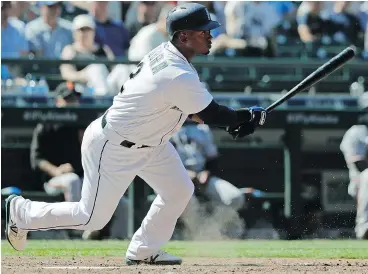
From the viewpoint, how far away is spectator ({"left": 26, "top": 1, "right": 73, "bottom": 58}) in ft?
34.0

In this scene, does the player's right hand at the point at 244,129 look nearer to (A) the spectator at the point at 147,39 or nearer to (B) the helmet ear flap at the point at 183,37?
(B) the helmet ear flap at the point at 183,37

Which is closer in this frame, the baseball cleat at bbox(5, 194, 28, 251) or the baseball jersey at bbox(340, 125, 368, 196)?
the baseball cleat at bbox(5, 194, 28, 251)

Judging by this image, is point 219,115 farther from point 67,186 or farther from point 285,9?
point 285,9

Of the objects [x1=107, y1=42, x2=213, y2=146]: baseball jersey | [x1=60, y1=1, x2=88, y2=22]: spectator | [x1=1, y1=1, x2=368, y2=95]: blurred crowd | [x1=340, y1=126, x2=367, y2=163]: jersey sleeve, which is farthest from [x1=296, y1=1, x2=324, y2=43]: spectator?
[x1=107, y1=42, x2=213, y2=146]: baseball jersey

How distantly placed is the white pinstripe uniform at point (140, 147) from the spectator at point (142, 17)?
526cm

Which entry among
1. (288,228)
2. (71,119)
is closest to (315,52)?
(288,228)

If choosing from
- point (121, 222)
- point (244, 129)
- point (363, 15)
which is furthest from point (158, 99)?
point (363, 15)

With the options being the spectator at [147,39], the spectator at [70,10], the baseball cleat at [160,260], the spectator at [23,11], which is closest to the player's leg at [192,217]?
the spectator at [147,39]

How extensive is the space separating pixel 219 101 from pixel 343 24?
266 cm

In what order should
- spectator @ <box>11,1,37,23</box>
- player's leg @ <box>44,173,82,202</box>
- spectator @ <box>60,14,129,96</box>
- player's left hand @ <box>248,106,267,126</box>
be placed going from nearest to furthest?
player's left hand @ <box>248,106,267,126</box> → player's leg @ <box>44,173,82,202</box> → spectator @ <box>60,14,129,96</box> → spectator @ <box>11,1,37,23</box>

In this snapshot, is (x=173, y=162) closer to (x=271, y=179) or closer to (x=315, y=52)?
(x=271, y=179)

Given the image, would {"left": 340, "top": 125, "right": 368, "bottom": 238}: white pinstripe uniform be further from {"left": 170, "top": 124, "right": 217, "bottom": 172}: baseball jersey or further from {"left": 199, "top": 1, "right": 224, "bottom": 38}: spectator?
{"left": 199, "top": 1, "right": 224, "bottom": 38}: spectator

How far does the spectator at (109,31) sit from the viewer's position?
10625 mm

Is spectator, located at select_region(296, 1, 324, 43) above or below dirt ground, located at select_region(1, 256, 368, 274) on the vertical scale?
above
